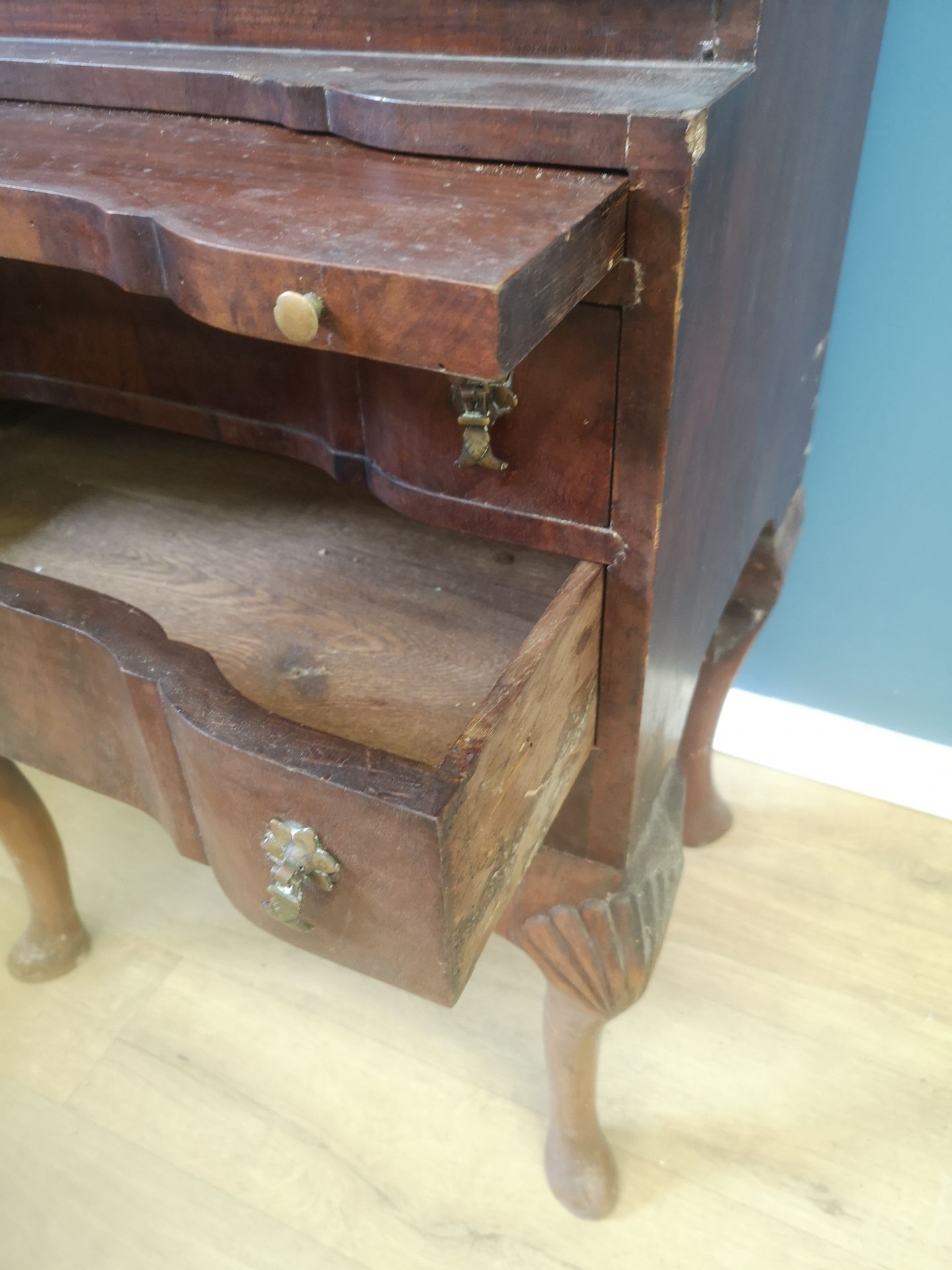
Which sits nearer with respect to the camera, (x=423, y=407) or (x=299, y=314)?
(x=299, y=314)

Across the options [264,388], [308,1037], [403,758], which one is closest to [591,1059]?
[308,1037]

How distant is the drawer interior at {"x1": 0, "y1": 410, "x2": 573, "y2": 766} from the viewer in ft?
1.99

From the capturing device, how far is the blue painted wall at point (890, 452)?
0.80m

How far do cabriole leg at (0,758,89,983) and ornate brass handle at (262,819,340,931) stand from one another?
1.65ft

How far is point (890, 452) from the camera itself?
962mm

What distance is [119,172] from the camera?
1.59 ft

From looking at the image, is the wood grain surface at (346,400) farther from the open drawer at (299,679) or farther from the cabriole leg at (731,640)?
the cabriole leg at (731,640)

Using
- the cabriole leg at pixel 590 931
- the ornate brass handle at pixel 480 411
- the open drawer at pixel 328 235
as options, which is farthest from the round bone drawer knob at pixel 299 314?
the cabriole leg at pixel 590 931

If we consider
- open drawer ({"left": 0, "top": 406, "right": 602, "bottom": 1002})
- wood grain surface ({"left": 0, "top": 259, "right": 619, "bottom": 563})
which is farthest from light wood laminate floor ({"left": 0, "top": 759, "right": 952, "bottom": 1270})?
wood grain surface ({"left": 0, "top": 259, "right": 619, "bottom": 563})

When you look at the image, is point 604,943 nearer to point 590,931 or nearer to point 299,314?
point 590,931

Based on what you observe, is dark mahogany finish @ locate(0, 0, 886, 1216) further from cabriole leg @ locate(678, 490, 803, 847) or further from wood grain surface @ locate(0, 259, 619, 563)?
cabriole leg @ locate(678, 490, 803, 847)

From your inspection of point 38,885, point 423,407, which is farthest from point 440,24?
point 38,885

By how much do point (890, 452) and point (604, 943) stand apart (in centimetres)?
56

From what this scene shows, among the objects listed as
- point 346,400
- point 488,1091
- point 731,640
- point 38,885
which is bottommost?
point 488,1091
